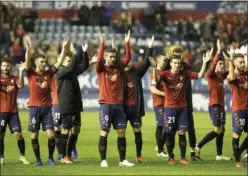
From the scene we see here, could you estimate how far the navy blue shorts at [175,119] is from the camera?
64.8 ft

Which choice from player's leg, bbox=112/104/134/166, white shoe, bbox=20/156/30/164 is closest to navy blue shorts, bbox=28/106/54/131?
white shoe, bbox=20/156/30/164

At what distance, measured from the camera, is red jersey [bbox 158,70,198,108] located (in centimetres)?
1977

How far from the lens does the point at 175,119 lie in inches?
780

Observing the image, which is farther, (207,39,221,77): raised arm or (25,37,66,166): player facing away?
(25,37,66,166): player facing away

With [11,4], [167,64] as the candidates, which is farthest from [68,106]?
[11,4]

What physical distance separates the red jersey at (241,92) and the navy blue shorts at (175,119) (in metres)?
1.17

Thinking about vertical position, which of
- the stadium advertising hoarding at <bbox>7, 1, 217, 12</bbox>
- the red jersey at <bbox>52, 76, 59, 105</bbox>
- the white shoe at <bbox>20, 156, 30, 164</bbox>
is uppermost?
the stadium advertising hoarding at <bbox>7, 1, 217, 12</bbox>

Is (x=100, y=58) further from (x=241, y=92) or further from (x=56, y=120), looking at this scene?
(x=241, y=92)

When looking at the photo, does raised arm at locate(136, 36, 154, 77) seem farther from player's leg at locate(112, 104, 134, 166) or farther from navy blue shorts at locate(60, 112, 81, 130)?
navy blue shorts at locate(60, 112, 81, 130)

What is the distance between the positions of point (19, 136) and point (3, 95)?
987mm

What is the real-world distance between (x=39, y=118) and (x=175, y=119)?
118 inches

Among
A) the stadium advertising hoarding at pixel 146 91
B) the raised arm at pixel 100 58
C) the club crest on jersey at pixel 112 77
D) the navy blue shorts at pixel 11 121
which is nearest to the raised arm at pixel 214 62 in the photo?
the club crest on jersey at pixel 112 77

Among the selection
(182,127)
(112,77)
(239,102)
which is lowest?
(182,127)

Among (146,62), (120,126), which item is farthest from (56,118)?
(146,62)
